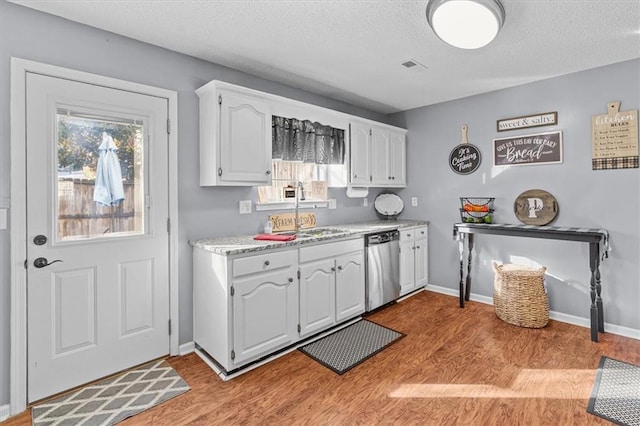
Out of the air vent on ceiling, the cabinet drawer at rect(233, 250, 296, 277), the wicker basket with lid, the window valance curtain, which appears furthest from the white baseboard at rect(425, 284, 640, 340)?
the air vent on ceiling

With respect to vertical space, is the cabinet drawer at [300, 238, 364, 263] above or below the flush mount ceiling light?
below

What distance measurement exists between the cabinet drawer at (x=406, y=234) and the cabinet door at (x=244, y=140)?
1768 mm

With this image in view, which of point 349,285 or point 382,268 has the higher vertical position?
point 382,268

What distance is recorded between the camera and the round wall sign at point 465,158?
3840mm

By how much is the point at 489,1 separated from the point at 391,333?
2580mm

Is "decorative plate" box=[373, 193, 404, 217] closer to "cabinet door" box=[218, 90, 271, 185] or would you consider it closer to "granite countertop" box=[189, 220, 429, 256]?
"granite countertop" box=[189, 220, 429, 256]

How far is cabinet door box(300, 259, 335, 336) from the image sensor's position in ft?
8.95

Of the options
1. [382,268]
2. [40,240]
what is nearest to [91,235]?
[40,240]

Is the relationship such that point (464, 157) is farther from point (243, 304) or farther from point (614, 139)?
point (243, 304)

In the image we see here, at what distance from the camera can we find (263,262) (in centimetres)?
243

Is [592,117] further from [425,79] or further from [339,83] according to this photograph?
[339,83]

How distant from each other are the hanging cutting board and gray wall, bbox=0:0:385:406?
77.6 inches

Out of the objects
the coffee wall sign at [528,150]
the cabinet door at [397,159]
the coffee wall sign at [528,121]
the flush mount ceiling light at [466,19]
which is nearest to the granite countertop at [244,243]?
the cabinet door at [397,159]

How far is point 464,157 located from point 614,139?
1344 millimetres
